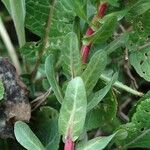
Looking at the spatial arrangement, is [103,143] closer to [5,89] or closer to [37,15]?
[5,89]

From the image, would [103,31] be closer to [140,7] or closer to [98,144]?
[140,7]

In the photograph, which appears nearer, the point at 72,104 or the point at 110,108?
the point at 72,104

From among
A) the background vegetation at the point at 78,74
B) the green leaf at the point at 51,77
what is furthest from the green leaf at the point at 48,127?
the green leaf at the point at 51,77

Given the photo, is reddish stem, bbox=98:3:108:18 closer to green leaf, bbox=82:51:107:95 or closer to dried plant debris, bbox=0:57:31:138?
green leaf, bbox=82:51:107:95

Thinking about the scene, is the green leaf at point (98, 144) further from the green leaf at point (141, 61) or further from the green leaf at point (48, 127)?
the green leaf at point (141, 61)

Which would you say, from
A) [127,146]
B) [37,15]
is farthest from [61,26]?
[127,146]

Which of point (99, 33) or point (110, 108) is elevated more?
point (99, 33)

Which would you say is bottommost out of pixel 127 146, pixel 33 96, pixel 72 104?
pixel 127 146
